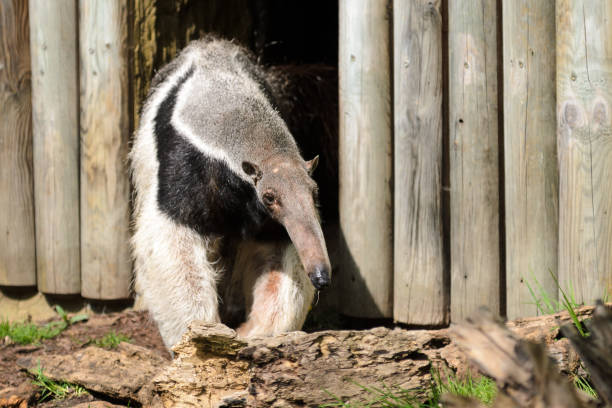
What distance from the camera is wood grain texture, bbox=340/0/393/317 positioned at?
517 cm

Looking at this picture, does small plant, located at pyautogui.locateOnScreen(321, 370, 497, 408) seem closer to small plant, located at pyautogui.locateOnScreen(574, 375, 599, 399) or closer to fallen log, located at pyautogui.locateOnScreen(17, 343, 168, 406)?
small plant, located at pyautogui.locateOnScreen(574, 375, 599, 399)

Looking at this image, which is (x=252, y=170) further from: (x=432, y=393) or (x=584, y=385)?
(x=584, y=385)

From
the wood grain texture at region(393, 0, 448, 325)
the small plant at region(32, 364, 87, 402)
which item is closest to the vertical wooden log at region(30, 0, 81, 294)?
the small plant at region(32, 364, 87, 402)

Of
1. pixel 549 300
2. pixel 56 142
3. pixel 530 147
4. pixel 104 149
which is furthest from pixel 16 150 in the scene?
pixel 549 300

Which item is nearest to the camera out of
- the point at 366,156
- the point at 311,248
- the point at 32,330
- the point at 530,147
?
the point at 311,248

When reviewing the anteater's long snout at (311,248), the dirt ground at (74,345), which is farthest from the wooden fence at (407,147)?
the anteater's long snout at (311,248)

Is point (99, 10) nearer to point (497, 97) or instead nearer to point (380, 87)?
point (380, 87)

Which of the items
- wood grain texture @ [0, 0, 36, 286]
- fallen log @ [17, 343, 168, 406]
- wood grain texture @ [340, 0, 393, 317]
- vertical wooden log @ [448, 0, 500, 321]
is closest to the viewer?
fallen log @ [17, 343, 168, 406]

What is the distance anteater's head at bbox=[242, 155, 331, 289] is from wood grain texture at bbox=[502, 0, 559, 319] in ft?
4.58

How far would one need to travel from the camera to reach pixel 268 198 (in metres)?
4.16

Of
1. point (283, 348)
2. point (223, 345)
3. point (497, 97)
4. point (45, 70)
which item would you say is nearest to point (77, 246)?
point (45, 70)

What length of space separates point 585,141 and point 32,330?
4161 millimetres

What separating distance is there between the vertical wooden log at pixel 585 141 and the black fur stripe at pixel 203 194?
75.8 inches

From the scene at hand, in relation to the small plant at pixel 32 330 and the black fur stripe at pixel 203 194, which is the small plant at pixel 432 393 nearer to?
the black fur stripe at pixel 203 194
